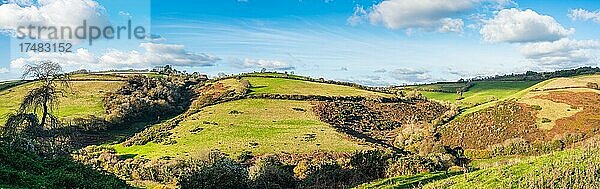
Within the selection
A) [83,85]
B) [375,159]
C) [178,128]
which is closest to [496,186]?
[375,159]

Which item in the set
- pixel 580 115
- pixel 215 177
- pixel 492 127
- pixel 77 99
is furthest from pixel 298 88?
pixel 215 177

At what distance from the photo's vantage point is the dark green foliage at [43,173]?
20328 mm

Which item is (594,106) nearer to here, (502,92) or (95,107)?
(502,92)

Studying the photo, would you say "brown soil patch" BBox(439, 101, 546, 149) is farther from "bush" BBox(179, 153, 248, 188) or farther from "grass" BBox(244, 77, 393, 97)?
"bush" BBox(179, 153, 248, 188)

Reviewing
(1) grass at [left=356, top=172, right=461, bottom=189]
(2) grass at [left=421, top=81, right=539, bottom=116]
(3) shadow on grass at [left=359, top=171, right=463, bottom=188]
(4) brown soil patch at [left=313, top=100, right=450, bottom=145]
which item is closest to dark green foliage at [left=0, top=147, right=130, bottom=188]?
(1) grass at [left=356, top=172, right=461, bottom=189]

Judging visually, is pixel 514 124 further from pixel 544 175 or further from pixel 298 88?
pixel 544 175

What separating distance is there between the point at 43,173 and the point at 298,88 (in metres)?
108

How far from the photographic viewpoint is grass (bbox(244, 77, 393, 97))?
125375 mm

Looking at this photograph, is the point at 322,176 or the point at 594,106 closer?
the point at 322,176

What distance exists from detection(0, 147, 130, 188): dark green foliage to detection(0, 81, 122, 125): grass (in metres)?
76.4

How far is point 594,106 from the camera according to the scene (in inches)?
3743

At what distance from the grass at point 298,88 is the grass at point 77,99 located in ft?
127

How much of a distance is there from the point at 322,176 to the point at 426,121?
206ft

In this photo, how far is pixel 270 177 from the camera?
4978 centimetres
